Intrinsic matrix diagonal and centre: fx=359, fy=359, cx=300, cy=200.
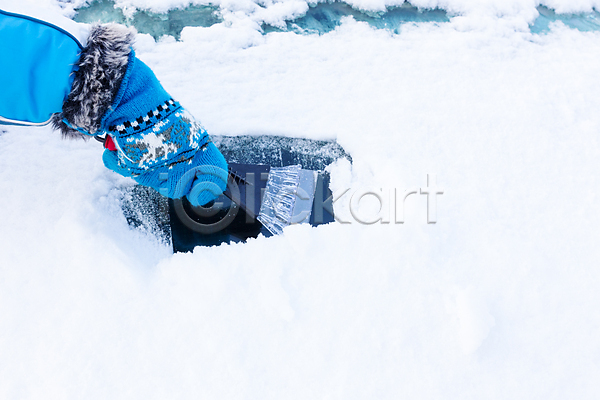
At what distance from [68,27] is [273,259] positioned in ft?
1.95

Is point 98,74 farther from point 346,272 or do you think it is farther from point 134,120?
point 346,272

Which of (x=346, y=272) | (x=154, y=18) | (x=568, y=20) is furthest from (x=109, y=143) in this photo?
(x=568, y=20)

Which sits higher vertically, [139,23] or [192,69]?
[139,23]

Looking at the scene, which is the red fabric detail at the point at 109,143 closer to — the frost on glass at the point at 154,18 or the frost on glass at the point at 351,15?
the frost on glass at the point at 154,18

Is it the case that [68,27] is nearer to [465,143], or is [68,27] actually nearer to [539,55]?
[465,143]

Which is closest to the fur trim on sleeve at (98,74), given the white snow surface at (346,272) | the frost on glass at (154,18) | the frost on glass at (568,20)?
the white snow surface at (346,272)

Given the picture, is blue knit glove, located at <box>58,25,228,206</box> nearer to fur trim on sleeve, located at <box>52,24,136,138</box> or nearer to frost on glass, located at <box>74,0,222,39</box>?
fur trim on sleeve, located at <box>52,24,136,138</box>

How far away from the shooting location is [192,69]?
4.12ft

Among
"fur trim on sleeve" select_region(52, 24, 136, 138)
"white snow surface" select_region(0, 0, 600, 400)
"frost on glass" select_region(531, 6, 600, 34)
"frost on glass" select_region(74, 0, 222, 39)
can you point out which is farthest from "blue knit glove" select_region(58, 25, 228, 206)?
"frost on glass" select_region(531, 6, 600, 34)

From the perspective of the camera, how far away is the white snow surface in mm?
717

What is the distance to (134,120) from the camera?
0.67 meters

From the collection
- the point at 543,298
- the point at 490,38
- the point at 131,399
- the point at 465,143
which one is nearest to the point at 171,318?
the point at 131,399

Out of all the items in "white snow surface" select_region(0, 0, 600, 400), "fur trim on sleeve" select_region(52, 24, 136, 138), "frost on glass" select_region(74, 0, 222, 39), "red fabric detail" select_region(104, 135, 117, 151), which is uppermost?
"frost on glass" select_region(74, 0, 222, 39)

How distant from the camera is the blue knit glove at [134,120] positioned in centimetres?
63
